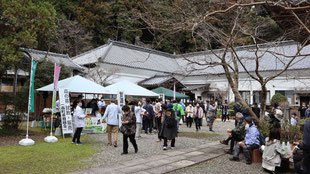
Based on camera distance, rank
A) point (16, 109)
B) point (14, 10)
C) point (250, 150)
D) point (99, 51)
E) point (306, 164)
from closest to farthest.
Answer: point (306, 164), point (250, 150), point (14, 10), point (16, 109), point (99, 51)

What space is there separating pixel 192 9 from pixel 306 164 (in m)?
4.58

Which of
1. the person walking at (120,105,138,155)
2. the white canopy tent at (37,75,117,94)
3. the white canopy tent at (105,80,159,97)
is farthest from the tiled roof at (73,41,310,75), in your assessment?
the person walking at (120,105,138,155)

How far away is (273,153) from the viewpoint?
17.0ft

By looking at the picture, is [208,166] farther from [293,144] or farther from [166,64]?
[166,64]

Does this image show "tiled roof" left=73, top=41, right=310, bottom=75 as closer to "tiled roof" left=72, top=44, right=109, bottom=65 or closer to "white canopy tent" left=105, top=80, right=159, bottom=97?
"tiled roof" left=72, top=44, right=109, bottom=65

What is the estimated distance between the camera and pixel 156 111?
10.6 meters

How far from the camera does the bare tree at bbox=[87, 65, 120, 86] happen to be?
810 inches

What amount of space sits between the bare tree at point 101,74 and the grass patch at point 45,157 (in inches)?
499

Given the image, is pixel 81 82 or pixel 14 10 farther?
pixel 81 82

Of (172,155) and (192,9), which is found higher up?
(192,9)

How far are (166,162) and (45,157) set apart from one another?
10.7 feet

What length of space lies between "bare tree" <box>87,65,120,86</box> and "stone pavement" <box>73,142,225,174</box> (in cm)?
1443

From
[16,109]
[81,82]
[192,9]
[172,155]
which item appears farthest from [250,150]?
[16,109]

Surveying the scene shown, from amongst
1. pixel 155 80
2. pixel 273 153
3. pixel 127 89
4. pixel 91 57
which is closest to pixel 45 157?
pixel 273 153
